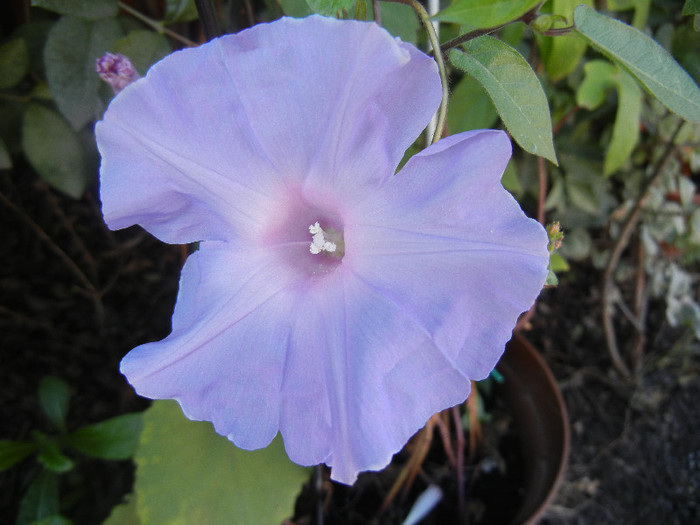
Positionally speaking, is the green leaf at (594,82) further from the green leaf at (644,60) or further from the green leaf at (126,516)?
the green leaf at (126,516)

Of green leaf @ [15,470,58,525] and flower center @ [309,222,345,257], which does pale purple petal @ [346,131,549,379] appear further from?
green leaf @ [15,470,58,525]

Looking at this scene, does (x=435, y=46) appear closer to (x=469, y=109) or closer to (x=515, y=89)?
(x=515, y=89)

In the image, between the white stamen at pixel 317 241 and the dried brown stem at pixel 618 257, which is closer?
the white stamen at pixel 317 241

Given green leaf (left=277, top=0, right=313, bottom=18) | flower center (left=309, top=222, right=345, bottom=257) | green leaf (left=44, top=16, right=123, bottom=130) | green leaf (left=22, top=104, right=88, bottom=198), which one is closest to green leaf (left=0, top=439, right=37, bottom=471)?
green leaf (left=22, top=104, right=88, bottom=198)

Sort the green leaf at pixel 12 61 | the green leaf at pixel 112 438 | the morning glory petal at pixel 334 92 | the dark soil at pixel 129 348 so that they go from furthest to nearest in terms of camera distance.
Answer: the dark soil at pixel 129 348, the green leaf at pixel 112 438, the green leaf at pixel 12 61, the morning glory petal at pixel 334 92

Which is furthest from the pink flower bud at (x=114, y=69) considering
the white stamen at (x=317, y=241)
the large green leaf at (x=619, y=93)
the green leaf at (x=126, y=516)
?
the large green leaf at (x=619, y=93)

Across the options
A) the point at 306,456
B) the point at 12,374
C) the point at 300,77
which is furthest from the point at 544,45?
the point at 12,374
